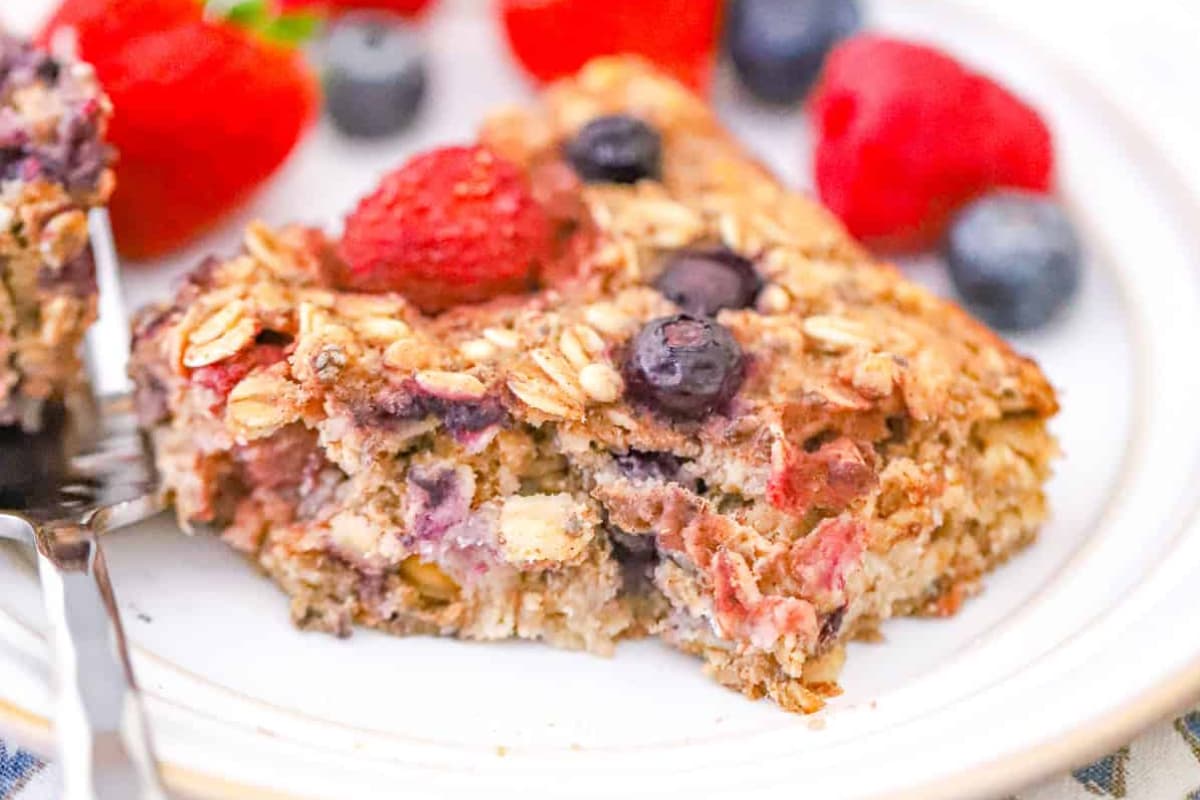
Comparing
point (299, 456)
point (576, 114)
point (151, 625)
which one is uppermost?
point (576, 114)

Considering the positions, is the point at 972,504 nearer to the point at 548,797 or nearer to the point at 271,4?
the point at 548,797

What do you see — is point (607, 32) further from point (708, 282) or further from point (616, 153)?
point (708, 282)

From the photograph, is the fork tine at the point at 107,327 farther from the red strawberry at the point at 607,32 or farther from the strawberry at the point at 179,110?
the red strawberry at the point at 607,32

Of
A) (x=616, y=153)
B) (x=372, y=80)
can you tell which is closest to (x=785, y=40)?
(x=616, y=153)

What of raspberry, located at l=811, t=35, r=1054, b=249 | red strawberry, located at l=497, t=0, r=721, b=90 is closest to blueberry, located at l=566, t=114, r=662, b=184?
raspberry, located at l=811, t=35, r=1054, b=249

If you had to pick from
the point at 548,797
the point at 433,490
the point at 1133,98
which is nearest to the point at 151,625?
the point at 433,490

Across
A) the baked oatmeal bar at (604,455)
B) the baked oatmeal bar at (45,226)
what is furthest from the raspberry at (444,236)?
the baked oatmeal bar at (45,226)
